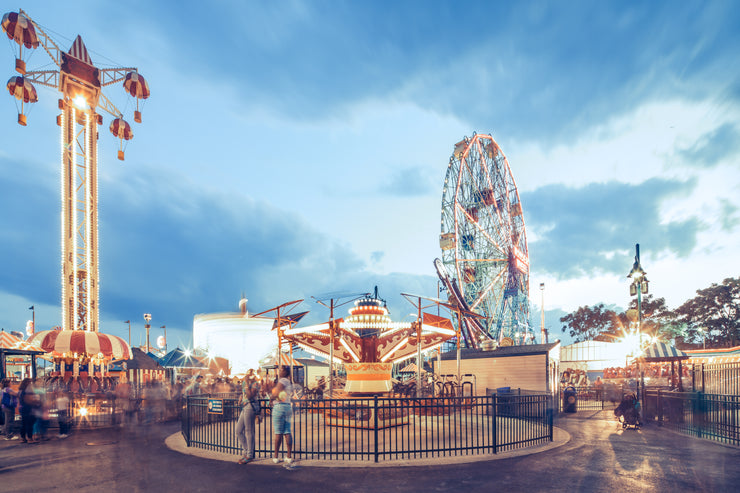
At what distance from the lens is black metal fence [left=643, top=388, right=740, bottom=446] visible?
11.8m

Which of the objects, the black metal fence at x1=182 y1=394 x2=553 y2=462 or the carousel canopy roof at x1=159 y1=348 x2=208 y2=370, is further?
the carousel canopy roof at x1=159 y1=348 x2=208 y2=370

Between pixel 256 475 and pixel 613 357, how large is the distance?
40.6 m

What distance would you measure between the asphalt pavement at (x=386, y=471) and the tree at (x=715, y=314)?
52787 millimetres

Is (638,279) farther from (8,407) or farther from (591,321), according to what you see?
(591,321)

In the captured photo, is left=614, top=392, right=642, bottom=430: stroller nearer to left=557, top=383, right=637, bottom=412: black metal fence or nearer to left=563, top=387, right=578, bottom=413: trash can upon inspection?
left=557, top=383, right=637, bottom=412: black metal fence

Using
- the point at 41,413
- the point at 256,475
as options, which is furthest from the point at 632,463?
the point at 41,413

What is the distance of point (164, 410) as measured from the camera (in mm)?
17641

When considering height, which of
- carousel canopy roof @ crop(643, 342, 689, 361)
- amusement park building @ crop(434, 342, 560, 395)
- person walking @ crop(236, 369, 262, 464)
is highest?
person walking @ crop(236, 369, 262, 464)

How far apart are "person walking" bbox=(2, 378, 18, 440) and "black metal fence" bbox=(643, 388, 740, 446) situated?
17.5 metres

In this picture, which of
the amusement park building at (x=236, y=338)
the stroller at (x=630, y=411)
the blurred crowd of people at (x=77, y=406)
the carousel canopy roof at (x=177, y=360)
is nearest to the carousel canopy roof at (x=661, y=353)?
the stroller at (x=630, y=411)

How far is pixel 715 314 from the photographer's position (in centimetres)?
5578

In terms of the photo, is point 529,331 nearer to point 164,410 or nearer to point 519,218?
point 519,218

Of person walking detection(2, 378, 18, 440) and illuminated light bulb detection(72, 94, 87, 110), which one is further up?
illuminated light bulb detection(72, 94, 87, 110)

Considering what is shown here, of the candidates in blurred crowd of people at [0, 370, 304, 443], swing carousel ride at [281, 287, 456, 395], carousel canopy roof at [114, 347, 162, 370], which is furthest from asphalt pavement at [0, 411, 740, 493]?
carousel canopy roof at [114, 347, 162, 370]
